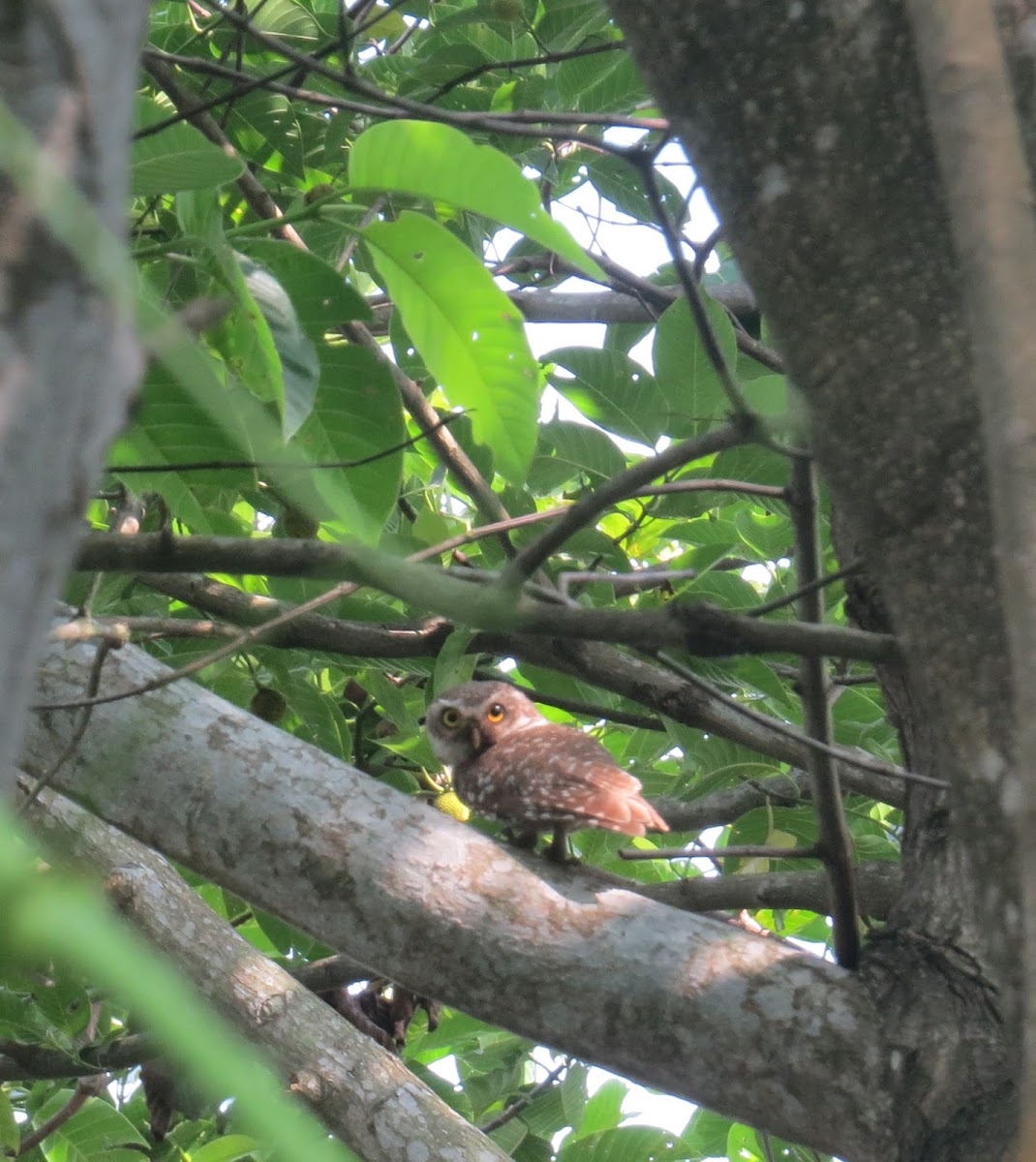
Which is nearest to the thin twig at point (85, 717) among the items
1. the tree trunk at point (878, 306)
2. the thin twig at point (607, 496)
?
the thin twig at point (607, 496)

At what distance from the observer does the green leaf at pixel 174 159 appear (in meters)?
1.86

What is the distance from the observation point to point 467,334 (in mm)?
2061

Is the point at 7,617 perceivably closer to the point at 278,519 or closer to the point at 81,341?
the point at 81,341

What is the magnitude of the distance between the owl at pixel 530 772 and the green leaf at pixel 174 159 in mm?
1529

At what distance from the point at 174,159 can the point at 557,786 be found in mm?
1821

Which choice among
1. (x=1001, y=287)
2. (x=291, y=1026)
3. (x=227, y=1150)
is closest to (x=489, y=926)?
(x=291, y=1026)

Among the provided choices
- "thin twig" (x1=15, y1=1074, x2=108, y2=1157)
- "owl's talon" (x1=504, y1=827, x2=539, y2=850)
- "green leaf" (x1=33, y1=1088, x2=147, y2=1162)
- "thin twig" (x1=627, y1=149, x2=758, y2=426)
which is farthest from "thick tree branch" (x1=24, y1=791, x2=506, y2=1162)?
"thin twig" (x1=627, y1=149, x2=758, y2=426)

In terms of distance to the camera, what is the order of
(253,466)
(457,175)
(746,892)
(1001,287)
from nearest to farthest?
(1001,287) → (253,466) → (457,175) → (746,892)

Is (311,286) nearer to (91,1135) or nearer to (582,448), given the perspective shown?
(582,448)

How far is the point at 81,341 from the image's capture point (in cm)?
53

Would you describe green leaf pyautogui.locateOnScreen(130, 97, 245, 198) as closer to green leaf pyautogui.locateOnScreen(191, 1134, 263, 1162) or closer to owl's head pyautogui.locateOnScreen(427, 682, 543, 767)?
owl's head pyautogui.locateOnScreen(427, 682, 543, 767)

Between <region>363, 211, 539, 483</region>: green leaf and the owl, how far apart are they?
1.01 meters

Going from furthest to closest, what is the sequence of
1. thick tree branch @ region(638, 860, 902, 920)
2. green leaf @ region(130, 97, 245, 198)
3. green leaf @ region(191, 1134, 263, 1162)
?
1. green leaf @ region(191, 1134, 263, 1162)
2. thick tree branch @ region(638, 860, 902, 920)
3. green leaf @ region(130, 97, 245, 198)

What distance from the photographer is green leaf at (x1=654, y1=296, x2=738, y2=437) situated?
8.85ft
